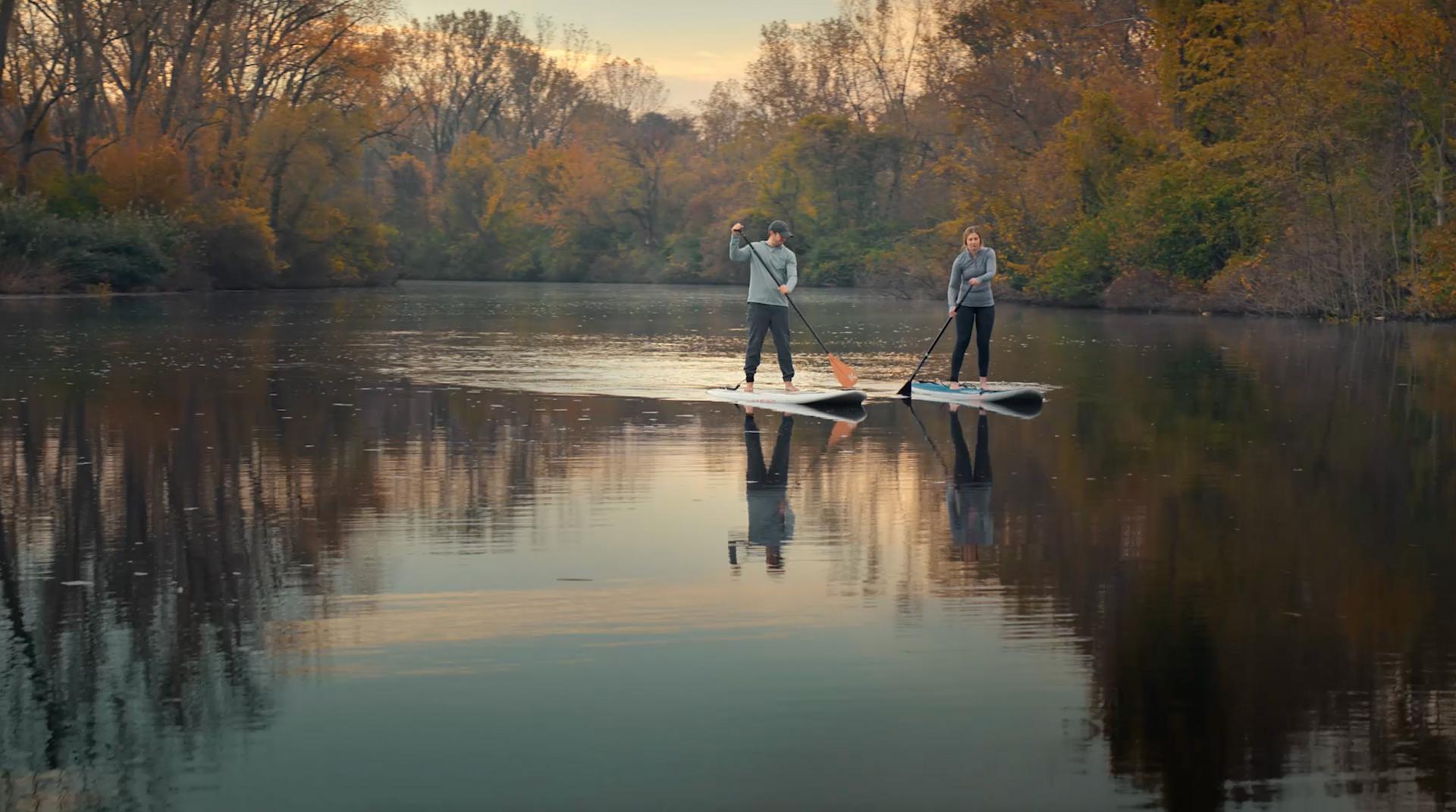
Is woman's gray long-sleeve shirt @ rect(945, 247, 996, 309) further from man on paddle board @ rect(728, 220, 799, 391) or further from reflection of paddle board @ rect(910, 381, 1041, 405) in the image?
man on paddle board @ rect(728, 220, 799, 391)

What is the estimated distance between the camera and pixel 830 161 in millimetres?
83500

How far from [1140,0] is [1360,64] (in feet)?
39.5

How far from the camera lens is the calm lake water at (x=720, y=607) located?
5.29m

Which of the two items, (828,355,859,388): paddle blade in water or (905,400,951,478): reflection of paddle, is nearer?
(905,400,951,478): reflection of paddle

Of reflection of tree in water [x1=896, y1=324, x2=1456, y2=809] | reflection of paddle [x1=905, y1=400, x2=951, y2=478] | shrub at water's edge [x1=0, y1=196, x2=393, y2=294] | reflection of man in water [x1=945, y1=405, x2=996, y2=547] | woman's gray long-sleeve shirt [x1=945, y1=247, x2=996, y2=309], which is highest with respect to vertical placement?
shrub at water's edge [x1=0, y1=196, x2=393, y2=294]

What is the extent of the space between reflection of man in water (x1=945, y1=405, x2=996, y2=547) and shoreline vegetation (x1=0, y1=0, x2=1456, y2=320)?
25757 millimetres

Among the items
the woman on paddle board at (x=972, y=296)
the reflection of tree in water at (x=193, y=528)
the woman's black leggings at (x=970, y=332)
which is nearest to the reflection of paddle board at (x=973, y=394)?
the woman on paddle board at (x=972, y=296)

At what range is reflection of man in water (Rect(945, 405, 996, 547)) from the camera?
954cm

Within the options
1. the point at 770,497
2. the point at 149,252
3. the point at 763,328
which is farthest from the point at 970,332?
the point at 149,252

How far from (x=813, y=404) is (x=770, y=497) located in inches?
251

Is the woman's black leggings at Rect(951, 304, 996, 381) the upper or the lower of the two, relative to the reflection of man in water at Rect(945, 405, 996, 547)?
upper

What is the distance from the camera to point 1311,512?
10.5 meters

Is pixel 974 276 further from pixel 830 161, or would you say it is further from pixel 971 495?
pixel 830 161

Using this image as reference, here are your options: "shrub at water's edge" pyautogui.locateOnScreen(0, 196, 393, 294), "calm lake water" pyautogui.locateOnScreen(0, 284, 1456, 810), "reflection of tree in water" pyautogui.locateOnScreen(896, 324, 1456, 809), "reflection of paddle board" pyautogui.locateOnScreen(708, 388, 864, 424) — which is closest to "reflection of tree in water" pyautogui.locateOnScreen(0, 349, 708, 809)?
"calm lake water" pyautogui.locateOnScreen(0, 284, 1456, 810)
